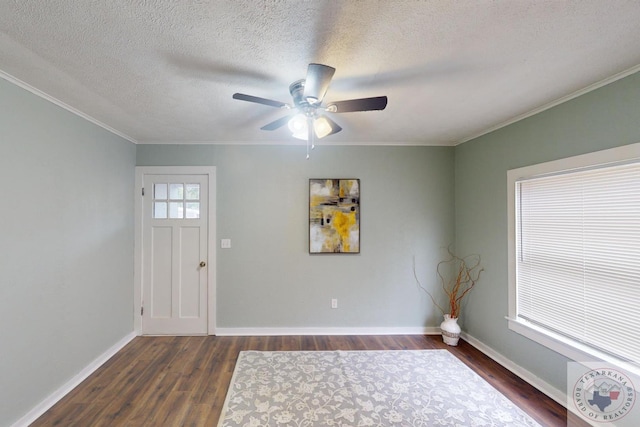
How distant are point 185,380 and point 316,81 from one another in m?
2.74

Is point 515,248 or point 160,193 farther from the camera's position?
point 160,193

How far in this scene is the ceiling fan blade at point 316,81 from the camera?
1357 millimetres

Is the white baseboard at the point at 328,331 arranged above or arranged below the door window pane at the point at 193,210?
below

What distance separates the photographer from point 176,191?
11.2 feet

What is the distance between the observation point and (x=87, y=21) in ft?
4.31

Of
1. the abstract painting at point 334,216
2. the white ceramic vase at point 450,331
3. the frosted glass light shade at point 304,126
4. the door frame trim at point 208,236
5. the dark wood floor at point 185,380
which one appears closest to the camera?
the frosted glass light shade at point 304,126

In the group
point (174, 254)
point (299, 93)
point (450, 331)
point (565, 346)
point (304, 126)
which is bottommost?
point (450, 331)

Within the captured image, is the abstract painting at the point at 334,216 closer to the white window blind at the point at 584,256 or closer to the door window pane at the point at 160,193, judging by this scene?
the white window blind at the point at 584,256

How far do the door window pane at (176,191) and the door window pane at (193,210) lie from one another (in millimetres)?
155

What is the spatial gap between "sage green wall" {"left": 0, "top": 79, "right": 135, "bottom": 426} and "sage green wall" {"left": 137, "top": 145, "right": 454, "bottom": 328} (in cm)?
96

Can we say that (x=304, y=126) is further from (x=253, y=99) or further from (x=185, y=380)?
(x=185, y=380)

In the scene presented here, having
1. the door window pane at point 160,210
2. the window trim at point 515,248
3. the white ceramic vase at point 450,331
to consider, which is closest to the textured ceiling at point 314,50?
the window trim at point 515,248

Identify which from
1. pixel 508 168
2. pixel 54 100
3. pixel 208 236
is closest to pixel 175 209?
pixel 208 236

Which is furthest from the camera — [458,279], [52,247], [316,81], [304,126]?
[458,279]
